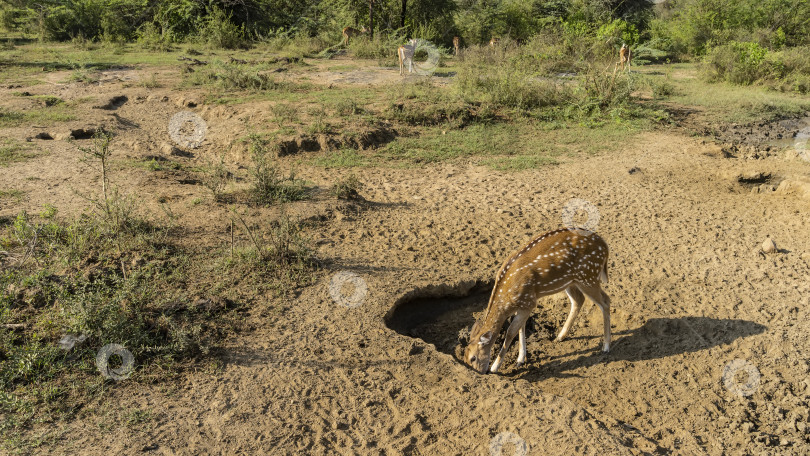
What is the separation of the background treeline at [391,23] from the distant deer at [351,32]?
1.81ft

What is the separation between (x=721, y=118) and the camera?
494 inches

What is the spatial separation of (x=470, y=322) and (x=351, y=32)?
17.5 m

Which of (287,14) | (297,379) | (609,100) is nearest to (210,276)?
(297,379)

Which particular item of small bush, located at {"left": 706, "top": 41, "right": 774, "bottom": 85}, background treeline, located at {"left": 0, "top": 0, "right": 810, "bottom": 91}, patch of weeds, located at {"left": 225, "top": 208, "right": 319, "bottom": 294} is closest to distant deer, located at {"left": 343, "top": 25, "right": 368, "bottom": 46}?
background treeline, located at {"left": 0, "top": 0, "right": 810, "bottom": 91}

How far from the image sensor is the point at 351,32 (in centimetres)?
2088

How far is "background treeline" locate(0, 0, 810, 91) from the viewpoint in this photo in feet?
64.7

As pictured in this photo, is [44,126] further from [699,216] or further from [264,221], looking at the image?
[699,216]

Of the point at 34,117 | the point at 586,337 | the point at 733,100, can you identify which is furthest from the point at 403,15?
the point at 586,337

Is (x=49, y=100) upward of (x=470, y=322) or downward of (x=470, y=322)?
upward

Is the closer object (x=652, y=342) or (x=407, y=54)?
(x=652, y=342)

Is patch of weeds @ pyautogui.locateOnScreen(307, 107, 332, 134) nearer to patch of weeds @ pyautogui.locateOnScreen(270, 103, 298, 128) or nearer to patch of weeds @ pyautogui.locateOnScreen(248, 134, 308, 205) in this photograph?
patch of weeds @ pyautogui.locateOnScreen(270, 103, 298, 128)

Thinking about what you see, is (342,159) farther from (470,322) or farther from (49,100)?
(49,100)

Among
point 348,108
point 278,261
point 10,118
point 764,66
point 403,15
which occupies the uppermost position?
point 403,15

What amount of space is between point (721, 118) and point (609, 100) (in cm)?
265
